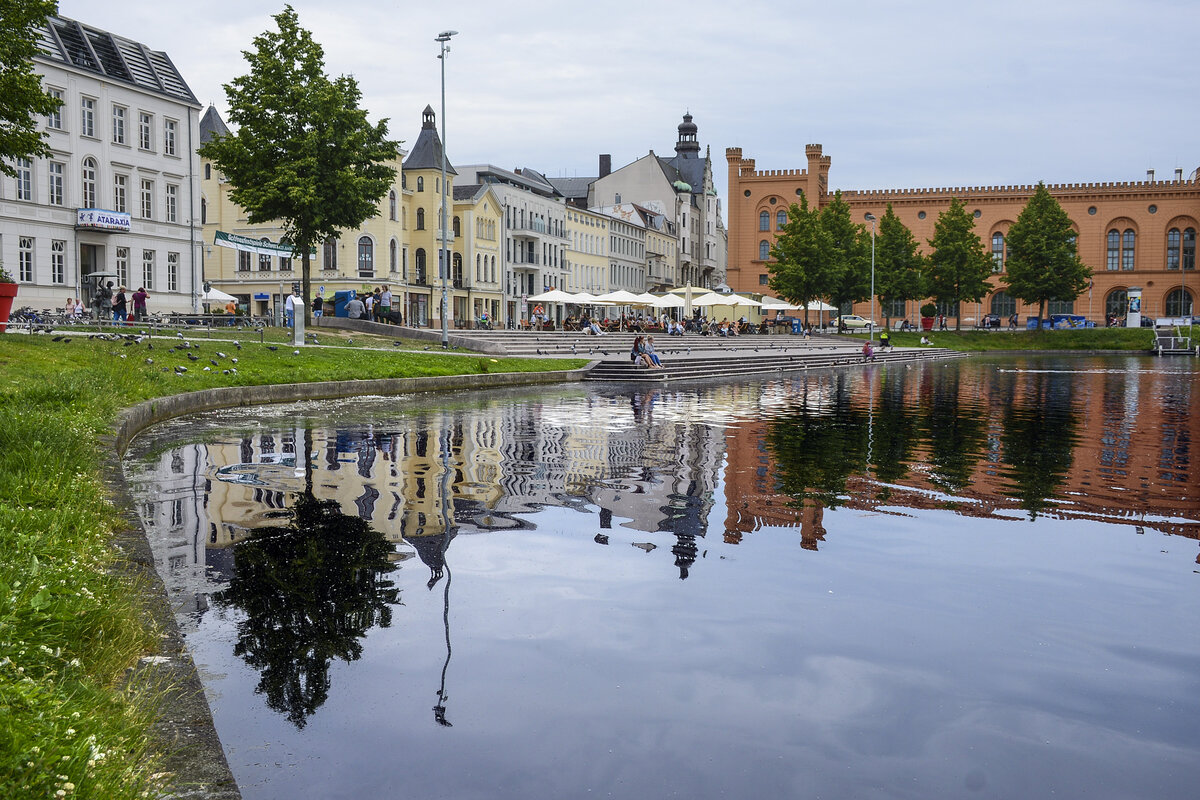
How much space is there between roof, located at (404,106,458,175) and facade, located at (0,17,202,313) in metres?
24.2

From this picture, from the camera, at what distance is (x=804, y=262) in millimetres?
80375

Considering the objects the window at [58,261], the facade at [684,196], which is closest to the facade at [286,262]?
the window at [58,261]

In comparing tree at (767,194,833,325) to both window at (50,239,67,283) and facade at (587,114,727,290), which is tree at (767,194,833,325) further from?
window at (50,239,67,283)

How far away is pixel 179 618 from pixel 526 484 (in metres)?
5.83

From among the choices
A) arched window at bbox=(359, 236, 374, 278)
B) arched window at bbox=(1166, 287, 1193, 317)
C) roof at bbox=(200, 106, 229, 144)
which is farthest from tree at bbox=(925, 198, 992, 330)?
roof at bbox=(200, 106, 229, 144)

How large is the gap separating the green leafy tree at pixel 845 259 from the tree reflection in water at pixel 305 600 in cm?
7402

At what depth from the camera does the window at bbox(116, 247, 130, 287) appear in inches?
1916

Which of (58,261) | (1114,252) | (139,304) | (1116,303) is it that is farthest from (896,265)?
(139,304)

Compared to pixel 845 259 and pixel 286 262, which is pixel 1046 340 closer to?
pixel 845 259

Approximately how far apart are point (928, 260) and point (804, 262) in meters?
13.8

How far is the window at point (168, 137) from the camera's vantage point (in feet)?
169

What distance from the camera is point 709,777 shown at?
14.0 feet

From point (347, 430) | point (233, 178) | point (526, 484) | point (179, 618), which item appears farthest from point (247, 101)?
point (179, 618)

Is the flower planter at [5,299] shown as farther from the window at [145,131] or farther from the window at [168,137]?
the window at [168,137]
